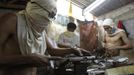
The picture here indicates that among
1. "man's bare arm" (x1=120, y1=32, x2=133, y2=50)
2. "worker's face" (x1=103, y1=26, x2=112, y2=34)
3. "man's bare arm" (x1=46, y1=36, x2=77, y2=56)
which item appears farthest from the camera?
"worker's face" (x1=103, y1=26, x2=112, y2=34)

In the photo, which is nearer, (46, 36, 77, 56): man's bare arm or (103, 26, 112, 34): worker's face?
(46, 36, 77, 56): man's bare arm

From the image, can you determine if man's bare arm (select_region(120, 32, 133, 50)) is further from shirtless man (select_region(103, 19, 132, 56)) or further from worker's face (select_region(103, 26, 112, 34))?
worker's face (select_region(103, 26, 112, 34))

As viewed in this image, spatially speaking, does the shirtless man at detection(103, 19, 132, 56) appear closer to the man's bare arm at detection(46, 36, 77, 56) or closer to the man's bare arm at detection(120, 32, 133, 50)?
the man's bare arm at detection(120, 32, 133, 50)

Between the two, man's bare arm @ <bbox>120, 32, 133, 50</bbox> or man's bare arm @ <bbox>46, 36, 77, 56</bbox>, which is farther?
man's bare arm @ <bbox>120, 32, 133, 50</bbox>

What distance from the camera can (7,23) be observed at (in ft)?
→ 6.28

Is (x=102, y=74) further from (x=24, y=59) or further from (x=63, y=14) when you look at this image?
(x=63, y=14)

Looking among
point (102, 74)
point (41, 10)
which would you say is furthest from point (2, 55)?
point (102, 74)

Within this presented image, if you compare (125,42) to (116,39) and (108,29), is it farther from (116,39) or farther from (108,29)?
(108,29)

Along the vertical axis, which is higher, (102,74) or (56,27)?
(56,27)

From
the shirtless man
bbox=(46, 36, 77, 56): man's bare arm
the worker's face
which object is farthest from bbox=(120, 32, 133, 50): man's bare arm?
bbox=(46, 36, 77, 56): man's bare arm

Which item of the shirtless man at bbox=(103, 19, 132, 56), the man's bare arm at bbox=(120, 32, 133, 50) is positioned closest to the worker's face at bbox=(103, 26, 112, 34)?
the shirtless man at bbox=(103, 19, 132, 56)

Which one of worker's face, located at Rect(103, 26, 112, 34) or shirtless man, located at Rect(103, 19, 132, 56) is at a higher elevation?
worker's face, located at Rect(103, 26, 112, 34)

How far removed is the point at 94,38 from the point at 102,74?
166 inches

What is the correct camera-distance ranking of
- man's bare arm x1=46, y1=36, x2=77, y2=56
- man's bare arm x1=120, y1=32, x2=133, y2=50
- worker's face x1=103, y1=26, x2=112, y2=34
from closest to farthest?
man's bare arm x1=46, y1=36, x2=77, y2=56, man's bare arm x1=120, y1=32, x2=133, y2=50, worker's face x1=103, y1=26, x2=112, y2=34
